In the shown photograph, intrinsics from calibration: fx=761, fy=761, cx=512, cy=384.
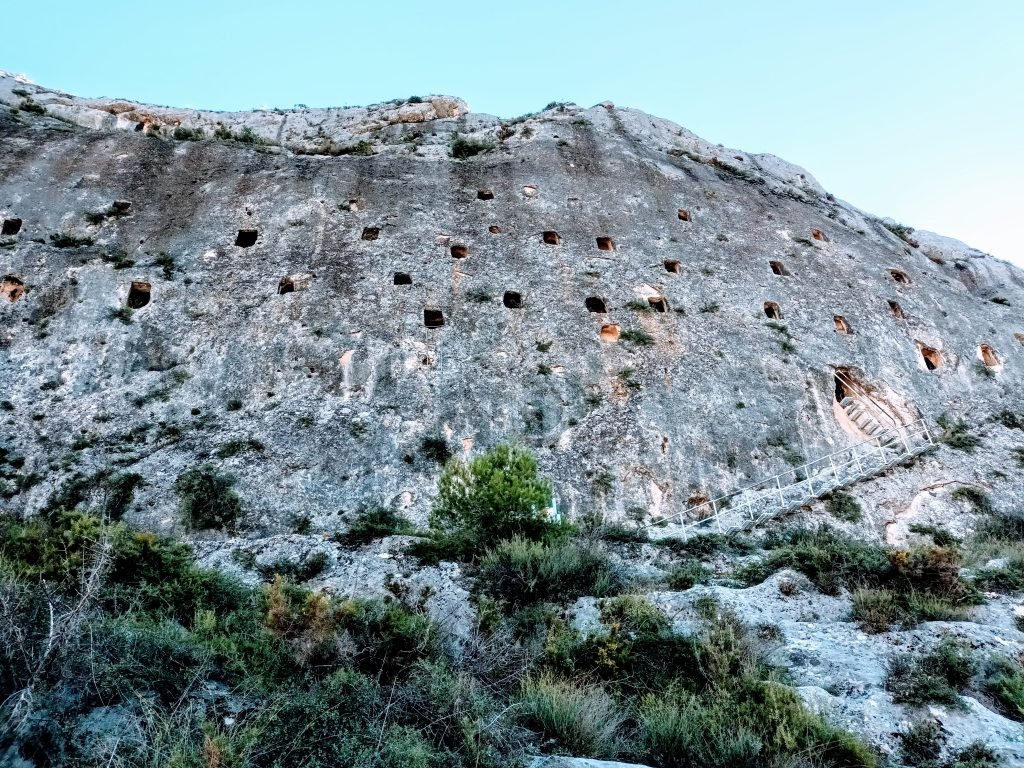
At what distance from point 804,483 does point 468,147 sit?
45.7 ft

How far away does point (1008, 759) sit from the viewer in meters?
5.12

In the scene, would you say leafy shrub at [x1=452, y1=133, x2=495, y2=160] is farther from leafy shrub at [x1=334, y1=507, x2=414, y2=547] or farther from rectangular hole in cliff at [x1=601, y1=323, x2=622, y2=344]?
leafy shrub at [x1=334, y1=507, x2=414, y2=547]

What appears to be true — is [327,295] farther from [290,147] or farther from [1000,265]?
[1000,265]

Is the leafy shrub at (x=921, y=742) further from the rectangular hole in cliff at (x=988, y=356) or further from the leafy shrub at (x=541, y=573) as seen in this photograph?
the rectangular hole in cliff at (x=988, y=356)

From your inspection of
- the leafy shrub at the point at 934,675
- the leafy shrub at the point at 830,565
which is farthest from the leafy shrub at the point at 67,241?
the leafy shrub at the point at 934,675

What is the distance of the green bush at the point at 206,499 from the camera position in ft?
37.3

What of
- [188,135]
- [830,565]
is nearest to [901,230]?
[830,565]

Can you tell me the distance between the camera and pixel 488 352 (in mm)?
14984

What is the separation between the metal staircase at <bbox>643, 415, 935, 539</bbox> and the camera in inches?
481

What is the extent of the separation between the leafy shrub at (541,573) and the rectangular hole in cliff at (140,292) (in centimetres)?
1032

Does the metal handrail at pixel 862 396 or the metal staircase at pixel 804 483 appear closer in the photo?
the metal staircase at pixel 804 483

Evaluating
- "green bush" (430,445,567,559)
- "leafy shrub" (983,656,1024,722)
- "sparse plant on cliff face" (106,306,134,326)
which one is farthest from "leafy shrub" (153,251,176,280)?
"leafy shrub" (983,656,1024,722)

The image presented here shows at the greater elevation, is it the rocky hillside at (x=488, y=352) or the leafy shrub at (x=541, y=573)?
the rocky hillside at (x=488, y=352)

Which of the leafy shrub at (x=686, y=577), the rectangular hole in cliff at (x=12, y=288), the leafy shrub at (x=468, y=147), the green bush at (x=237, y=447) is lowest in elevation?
the leafy shrub at (x=686, y=577)
